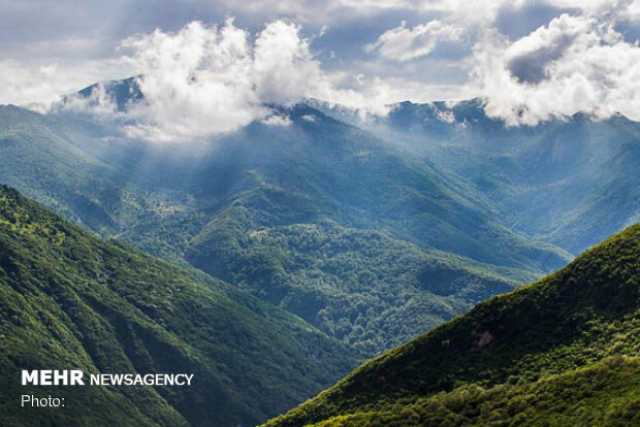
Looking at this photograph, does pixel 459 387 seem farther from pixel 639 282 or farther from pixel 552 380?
pixel 639 282

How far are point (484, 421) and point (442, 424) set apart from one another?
1108 centimetres

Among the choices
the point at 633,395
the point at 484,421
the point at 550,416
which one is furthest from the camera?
the point at 484,421

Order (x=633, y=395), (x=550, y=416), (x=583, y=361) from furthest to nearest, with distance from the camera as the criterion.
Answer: (x=583, y=361) → (x=550, y=416) → (x=633, y=395)

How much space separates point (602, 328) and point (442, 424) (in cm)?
4913

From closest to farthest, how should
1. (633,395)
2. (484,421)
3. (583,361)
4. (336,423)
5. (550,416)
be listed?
(633,395)
(550,416)
(484,421)
(583,361)
(336,423)

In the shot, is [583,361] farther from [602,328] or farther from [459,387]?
[459,387]

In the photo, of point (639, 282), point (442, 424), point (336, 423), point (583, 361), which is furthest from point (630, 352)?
point (336, 423)

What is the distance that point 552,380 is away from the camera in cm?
16888

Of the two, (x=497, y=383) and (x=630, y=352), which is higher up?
(x=630, y=352)

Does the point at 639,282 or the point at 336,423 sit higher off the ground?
the point at 639,282

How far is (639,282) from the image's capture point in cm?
19225

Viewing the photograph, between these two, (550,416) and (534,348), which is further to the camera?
(534,348)

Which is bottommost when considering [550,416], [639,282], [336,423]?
[336,423]

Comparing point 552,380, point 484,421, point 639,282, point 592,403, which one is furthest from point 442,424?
point 639,282
